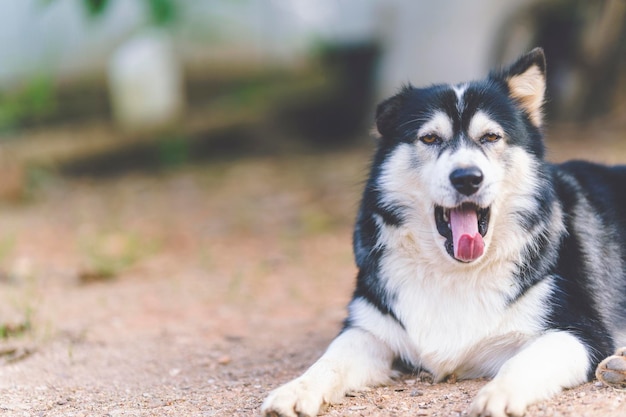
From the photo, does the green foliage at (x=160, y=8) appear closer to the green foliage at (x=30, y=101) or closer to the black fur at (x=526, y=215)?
the black fur at (x=526, y=215)

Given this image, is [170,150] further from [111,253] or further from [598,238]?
[598,238]

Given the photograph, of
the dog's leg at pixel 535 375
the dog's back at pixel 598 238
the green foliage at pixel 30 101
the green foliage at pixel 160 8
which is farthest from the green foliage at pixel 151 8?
the green foliage at pixel 30 101

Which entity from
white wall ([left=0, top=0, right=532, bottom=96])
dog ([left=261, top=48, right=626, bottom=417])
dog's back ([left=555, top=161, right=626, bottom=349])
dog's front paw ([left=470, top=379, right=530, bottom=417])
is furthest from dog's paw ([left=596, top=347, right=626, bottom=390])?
white wall ([left=0, top=0, right=532, bottom=96])

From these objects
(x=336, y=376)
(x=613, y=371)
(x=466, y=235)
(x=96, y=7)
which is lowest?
(x=336, y=376)

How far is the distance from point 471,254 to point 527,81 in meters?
0.88

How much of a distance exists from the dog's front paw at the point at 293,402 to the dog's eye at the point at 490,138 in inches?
50.5

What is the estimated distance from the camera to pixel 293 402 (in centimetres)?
319

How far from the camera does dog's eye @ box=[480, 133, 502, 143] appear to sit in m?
3.64

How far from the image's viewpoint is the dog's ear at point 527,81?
3.84m

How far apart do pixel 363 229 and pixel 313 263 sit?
2.63 m

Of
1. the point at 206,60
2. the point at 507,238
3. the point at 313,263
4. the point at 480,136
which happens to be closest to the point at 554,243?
the point at 507,238

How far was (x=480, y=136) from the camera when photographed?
3.64 metres

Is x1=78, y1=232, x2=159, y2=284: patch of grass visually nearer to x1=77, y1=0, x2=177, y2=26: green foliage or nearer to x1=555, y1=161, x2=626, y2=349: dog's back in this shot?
x1=77, y1=0, x2=177, y2=26: green foliage

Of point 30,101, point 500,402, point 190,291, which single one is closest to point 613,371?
point 500,402
